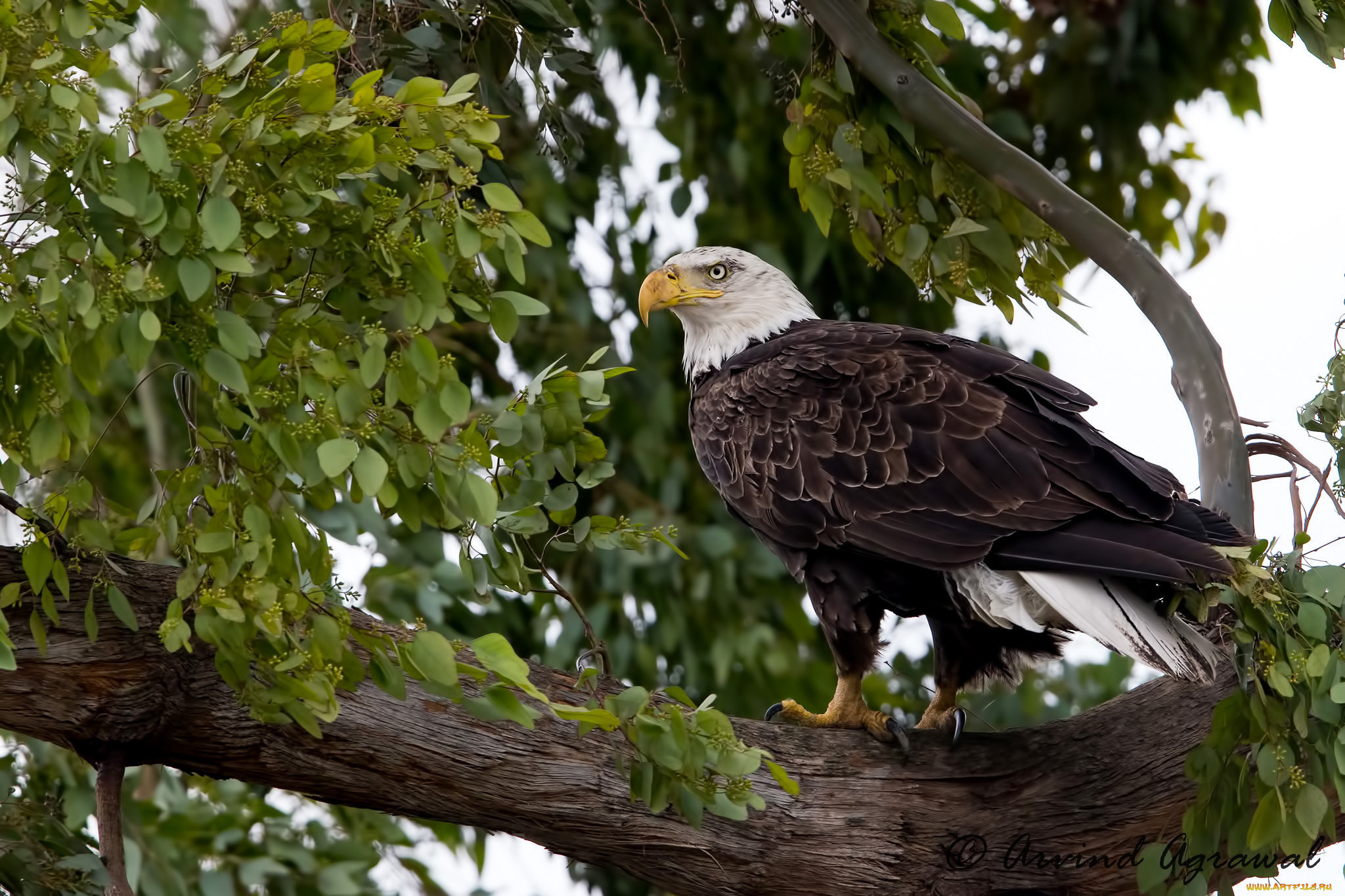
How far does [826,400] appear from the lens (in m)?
3.69

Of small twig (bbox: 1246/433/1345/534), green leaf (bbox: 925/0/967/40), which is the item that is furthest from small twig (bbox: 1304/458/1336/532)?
green leaf (bbox: 925/0/967/40)

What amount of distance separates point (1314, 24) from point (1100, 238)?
2.68 ft

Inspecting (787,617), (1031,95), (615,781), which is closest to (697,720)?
(615,781)

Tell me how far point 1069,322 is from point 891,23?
90 cm

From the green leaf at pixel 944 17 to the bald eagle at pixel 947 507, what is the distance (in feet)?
2.53

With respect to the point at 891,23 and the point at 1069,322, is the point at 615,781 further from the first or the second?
the point at 891,23

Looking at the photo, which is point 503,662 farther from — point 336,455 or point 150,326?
point 150,326

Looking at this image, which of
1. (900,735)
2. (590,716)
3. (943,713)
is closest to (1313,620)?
(900,735)

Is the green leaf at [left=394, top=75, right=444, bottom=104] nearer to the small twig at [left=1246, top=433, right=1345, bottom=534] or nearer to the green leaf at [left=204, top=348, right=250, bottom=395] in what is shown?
the green leaf at [left=204, top=348, right=250, bottom=395]

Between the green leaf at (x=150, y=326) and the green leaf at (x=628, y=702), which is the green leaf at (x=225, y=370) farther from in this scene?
the green leaf at (x=628, y=702)

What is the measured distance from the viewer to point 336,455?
2.09 m

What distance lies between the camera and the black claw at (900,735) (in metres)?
3.36

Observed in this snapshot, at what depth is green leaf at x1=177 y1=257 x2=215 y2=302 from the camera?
6.84ft

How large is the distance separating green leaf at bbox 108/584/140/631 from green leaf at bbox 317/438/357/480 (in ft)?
2.13
